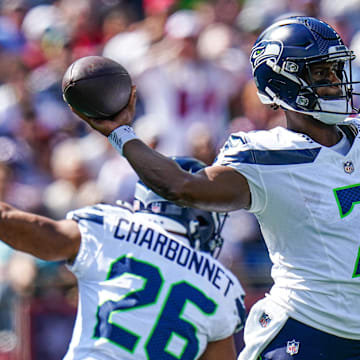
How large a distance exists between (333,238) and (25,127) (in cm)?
618

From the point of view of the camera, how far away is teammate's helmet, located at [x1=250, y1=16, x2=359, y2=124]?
3.54 m

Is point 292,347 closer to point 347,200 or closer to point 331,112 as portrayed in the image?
point 347,200

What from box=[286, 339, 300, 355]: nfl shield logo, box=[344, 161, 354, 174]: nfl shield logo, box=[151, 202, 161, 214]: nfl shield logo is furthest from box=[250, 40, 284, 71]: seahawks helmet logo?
box=[286, 339, 300, 355]: nfl shield logo

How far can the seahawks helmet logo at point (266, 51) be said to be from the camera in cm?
361

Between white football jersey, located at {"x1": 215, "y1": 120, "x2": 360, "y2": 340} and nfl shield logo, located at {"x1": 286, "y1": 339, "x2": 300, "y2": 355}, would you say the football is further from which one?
nfl shield logo, located at {"x1": 286, "y1": 339, "x2": 300, "y2": 355}

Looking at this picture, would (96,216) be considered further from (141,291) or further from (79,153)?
(79,153)

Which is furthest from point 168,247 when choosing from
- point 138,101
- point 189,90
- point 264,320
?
point 138,101

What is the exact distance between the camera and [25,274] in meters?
7.07

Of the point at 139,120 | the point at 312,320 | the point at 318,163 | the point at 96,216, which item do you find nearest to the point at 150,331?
the point at 96,216

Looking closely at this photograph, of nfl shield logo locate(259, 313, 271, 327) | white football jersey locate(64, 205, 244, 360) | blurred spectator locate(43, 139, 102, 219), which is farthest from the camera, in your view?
blurred spectator locate(43, 139, 102, 219)

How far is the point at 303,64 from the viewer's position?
11.7ft

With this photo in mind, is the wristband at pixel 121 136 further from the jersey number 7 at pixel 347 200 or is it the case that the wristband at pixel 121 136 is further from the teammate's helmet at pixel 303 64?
the jersey number 7 at pixel 347 200

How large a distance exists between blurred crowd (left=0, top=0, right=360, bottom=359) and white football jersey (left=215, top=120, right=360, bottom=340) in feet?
10.4

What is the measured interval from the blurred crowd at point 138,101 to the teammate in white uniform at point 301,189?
10.1ft
